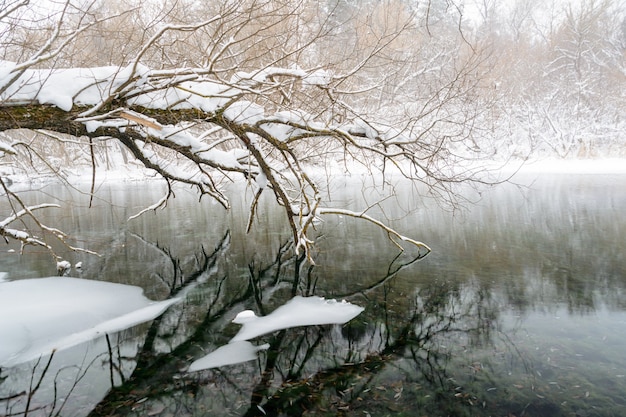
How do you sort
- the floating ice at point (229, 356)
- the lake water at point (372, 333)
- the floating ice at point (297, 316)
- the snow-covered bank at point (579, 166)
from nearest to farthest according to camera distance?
the lake water at point (372, 333) → the floating ice at point (229, 356) → the floating ice at point (297, 316) → the snow-covered bank at point (579, 166)

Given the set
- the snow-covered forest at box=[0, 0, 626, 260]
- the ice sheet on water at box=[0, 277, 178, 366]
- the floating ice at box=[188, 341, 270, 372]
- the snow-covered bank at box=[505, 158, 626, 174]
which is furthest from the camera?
the snow-covered bank at box=[505, 158, 626, 174]

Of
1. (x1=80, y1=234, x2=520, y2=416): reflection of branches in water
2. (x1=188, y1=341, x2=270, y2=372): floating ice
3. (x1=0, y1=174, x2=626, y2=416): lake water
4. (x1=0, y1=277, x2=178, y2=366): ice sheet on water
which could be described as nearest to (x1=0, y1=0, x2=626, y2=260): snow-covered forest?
(x1=0, y1=277, x2=178, y2=366): ice sheet on water

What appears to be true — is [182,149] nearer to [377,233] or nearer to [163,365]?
[163,365]

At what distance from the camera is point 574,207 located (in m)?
12.7

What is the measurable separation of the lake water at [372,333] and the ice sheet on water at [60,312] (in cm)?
28

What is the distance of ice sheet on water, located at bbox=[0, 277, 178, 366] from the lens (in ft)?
15.8

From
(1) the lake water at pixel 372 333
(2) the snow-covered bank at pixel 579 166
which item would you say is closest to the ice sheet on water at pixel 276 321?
(1) the lake water at pixel 372 333

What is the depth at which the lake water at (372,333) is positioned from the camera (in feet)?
12.0

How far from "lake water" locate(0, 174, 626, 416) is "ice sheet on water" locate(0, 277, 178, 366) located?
0.92 ft

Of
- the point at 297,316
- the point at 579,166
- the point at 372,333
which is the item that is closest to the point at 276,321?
the point at 297,316

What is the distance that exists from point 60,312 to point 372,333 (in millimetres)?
3905

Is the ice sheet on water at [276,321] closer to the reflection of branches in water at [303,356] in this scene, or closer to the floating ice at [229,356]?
the floating ice at [229,356]

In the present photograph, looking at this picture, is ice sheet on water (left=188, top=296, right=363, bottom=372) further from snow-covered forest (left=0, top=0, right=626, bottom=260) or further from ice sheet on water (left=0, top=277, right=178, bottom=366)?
snow-covered forest (left=0, top=0, right=626, bottom=260)

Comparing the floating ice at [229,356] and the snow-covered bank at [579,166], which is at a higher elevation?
the snow-covered bank at [579,166]
